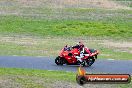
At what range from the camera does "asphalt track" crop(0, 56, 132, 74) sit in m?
27.3

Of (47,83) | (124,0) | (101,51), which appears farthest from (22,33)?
(124,0)

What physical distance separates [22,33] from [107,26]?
960 centimetres

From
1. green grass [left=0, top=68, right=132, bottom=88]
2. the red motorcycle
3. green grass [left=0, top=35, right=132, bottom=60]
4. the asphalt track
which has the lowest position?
green grass [left=0, top=35, right=132, bottom=60]

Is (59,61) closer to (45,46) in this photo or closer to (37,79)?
(37,79)

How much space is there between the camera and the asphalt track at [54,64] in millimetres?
27261

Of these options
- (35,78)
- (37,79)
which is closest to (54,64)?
(35,78)

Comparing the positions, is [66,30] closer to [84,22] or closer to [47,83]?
[84,22]

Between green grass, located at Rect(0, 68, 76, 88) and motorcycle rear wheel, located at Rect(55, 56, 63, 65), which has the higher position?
green grass, located at Rect(0, 68, 76, 88)

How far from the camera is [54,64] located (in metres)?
28.7

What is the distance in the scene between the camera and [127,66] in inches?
1143

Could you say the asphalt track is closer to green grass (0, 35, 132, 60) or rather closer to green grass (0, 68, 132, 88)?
green grass (0, 35, 132, 60)

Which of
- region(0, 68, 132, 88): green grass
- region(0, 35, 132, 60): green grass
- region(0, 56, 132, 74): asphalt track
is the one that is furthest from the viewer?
region(0, 35, 132, 60): green grass

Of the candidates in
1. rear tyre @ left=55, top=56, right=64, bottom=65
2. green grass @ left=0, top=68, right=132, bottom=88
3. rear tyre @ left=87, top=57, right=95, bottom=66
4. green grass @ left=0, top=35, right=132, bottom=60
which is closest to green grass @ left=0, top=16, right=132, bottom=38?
green grass @ left=0, top=35, right=132, bottom=60

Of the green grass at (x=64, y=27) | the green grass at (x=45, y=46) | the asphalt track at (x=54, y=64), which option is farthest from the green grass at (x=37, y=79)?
the green grass at (x=64, y=27)
